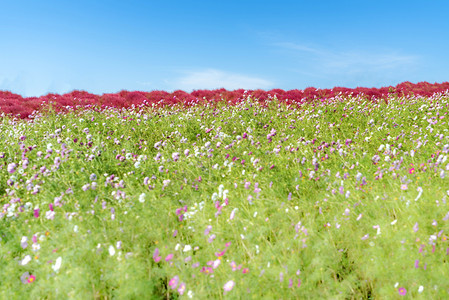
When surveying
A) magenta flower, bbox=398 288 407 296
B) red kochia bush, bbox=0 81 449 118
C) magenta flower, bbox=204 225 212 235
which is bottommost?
magenta flower, bbox=398 288 407 296

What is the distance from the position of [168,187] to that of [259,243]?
1744mm

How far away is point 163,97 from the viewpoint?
15.2 m

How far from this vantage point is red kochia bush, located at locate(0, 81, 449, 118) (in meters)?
13.7

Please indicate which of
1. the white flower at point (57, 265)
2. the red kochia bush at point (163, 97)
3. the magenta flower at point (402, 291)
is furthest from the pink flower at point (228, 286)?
the red kochia bush at point (163, 97)

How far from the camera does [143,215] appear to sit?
4191 mm

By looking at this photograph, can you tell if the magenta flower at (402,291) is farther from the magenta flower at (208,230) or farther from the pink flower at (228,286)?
the magenta flower at (208,230)

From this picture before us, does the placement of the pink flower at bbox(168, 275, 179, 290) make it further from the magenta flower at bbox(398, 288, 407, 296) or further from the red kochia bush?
the red kochia bush

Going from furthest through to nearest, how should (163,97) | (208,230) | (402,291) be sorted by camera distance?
1. (163,97)
2. (208,230)
3. (402,291)

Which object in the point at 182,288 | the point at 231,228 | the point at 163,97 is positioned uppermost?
the point at 163,97

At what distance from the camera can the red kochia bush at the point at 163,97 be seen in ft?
44.9

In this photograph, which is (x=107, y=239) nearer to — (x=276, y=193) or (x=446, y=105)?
(x=276, y=193)

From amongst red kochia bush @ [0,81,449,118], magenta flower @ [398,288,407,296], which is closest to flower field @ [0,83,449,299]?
magenta flower @ [398,288,407,296]

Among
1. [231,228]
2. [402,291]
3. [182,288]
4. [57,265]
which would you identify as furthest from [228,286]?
[57,265]

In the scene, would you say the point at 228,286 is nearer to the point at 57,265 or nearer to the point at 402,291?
the point at 402,291
